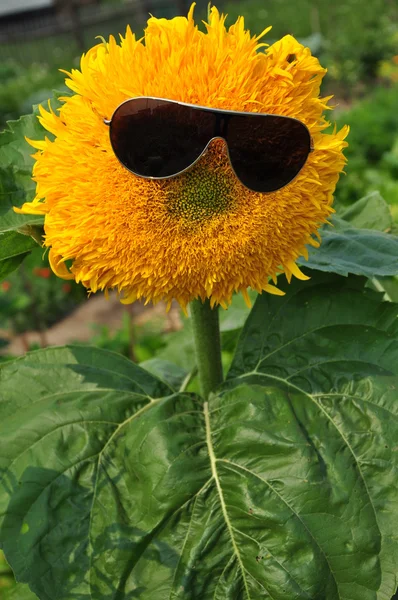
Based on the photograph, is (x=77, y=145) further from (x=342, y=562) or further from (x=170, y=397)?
(x=342, y=562)

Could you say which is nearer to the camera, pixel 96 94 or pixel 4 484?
pixel 96 94

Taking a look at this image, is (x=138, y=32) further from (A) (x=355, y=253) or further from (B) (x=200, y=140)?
(B) (x=200, y=140)

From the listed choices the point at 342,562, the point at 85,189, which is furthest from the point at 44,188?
the point at 342,562

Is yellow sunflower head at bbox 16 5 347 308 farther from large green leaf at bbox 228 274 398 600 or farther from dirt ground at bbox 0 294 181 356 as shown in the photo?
dirt ground at bbox 0 294 181 356

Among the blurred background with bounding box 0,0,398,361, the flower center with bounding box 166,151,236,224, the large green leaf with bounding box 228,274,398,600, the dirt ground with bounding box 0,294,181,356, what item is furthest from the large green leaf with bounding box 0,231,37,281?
the dirt ground with bounding box 0,294,181,356

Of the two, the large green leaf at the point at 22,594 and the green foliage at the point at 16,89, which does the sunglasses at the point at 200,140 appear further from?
the green foliage at the point at 16,89

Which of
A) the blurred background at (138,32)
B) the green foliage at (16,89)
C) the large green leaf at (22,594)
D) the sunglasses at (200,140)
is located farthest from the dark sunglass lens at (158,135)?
the green foliage at (16,89)
